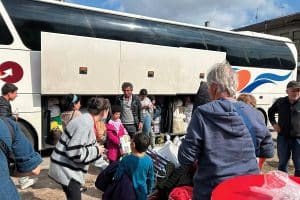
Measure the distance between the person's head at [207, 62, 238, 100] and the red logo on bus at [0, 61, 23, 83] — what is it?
5392mm

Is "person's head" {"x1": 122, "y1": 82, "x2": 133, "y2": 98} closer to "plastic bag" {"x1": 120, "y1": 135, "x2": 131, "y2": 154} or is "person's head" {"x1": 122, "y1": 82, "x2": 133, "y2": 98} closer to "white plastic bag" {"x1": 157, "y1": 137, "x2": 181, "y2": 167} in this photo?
"plastic bag" {"x1": 120, "y1": 135, "x2": 131, "y2": 154}

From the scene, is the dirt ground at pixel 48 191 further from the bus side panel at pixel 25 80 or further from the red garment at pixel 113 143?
the bus side panel at pixel 25 80

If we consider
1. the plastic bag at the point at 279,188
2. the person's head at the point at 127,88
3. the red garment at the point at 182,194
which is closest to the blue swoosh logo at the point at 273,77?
the person's head at the point at 127,88

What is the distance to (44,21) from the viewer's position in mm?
7672

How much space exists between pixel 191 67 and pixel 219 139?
7.55 metres

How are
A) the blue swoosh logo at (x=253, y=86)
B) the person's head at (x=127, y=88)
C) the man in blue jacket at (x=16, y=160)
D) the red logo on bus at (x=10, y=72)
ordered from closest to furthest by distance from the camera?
1. the man in blue jacket at (x=16, y=160)
2. the person's head at (x=127, y=88)
3. the red logo on bus at (x=10, y=72)
4. the blue swoosh logo at (x=253, y=86)

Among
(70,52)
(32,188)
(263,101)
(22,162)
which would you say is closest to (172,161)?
(32,188)

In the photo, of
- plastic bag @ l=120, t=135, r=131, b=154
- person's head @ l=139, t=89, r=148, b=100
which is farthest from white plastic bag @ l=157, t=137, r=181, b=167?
person's head @ l=139, t=89, r=148, b=100

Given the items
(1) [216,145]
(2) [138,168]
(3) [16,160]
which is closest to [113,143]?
(2) [138,168]

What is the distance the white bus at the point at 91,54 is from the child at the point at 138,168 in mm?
4121

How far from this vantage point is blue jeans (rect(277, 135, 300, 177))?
5371 millimetres

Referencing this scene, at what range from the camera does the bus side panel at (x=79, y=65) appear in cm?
742

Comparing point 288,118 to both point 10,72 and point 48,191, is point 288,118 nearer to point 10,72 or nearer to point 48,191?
point 48,191

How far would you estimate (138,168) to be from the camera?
3762 mm
